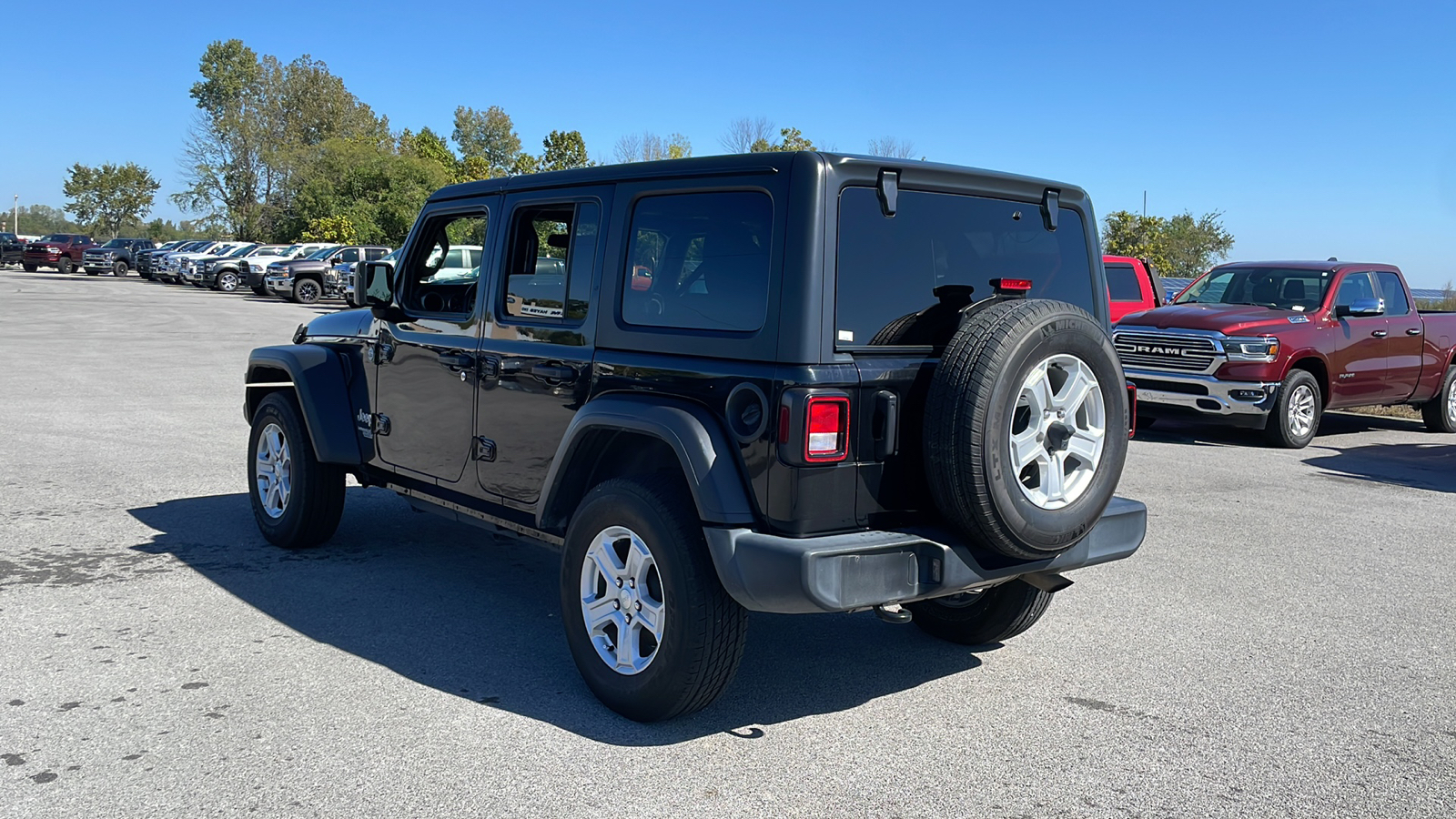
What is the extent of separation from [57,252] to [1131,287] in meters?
50.9

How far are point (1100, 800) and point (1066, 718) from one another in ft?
2.32

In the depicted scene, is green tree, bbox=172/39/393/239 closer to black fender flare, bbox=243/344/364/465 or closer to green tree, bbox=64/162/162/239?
green tree, bbox=64/162/162/239

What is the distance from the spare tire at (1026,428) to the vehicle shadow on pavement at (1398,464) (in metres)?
6.94

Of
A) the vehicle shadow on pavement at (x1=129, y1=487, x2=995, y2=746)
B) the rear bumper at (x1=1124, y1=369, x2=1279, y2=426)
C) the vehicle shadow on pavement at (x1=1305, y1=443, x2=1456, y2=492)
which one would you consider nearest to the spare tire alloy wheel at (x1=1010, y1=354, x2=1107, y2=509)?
the vehicle shadow on pavement at (x1=129, y1=487, x2=995, y2=746)

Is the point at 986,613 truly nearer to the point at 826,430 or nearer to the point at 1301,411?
the point at 826,430

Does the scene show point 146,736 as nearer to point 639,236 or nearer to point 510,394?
point 510,394

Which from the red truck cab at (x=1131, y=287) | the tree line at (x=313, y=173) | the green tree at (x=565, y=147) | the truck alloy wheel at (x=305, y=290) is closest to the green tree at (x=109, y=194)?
the tree line at (x=313, y=173)

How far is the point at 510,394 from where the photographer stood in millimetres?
4961

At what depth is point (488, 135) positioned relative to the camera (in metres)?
121

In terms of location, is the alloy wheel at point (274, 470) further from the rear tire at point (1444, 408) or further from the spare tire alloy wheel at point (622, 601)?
the rear tire at point (1444, 408)

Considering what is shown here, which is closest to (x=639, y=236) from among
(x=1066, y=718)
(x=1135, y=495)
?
(x=1066, y=718)

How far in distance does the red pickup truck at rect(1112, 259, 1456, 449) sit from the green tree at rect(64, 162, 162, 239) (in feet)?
325

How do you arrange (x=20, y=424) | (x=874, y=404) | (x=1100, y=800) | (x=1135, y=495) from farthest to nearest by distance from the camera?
(x=20, y=424)
(x=1135, y=495)
(x=874, y=404)
(x=1100, y=800)

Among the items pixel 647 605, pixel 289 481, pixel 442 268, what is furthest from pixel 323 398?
pixel 647 605
